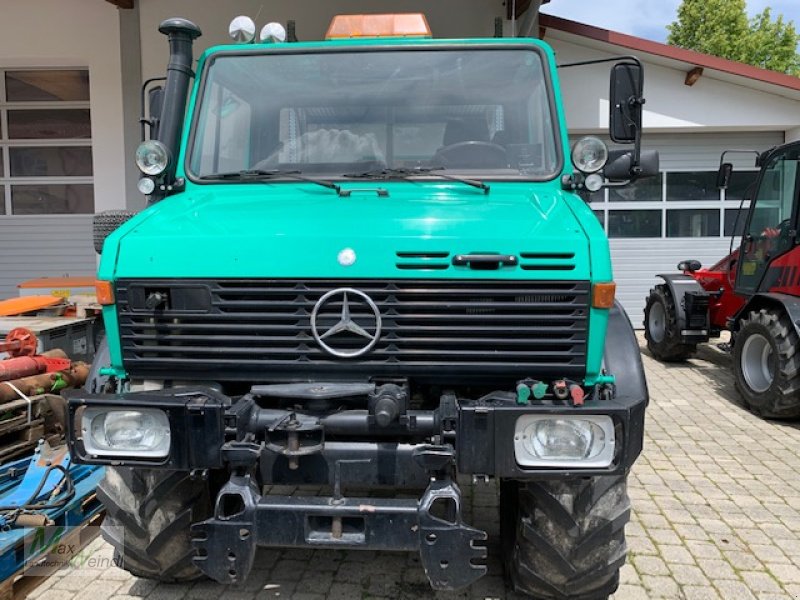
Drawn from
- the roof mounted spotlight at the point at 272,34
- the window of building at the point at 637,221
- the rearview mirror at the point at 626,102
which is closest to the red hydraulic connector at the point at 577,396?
the rearview mirror at the point at 626,102

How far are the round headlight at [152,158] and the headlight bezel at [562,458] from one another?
223 cm

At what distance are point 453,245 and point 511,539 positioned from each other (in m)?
1.40

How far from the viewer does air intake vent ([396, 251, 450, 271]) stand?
2473mm

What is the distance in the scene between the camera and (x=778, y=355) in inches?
227

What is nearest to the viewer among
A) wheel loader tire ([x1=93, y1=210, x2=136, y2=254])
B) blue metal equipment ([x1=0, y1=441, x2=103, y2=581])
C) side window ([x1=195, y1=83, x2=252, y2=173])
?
blue metal equipment ([x1=0, y1=441, x2=103, y2=581])

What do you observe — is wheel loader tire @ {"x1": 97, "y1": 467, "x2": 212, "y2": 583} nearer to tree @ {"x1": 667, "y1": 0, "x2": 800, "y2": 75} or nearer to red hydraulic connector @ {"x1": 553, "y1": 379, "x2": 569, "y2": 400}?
red hydraulic connector @ {"x1": 553, "y1": 379, "x2": 569, "y2": 400}

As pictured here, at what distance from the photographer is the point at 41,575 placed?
3.20 metres

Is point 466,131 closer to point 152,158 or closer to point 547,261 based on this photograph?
point 547,261

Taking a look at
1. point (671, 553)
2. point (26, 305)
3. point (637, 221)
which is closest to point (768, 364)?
point (671, 553)

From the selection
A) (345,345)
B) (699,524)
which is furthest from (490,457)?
(699,524)

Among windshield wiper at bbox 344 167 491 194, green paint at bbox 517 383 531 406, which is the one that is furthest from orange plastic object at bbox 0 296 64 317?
green paint at bbox 517 383 531 406

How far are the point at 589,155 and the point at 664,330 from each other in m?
6.00

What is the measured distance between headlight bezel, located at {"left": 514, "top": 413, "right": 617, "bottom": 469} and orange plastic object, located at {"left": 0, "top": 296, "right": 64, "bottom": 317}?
527cm

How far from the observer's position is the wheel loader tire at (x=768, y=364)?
18.7 feet
